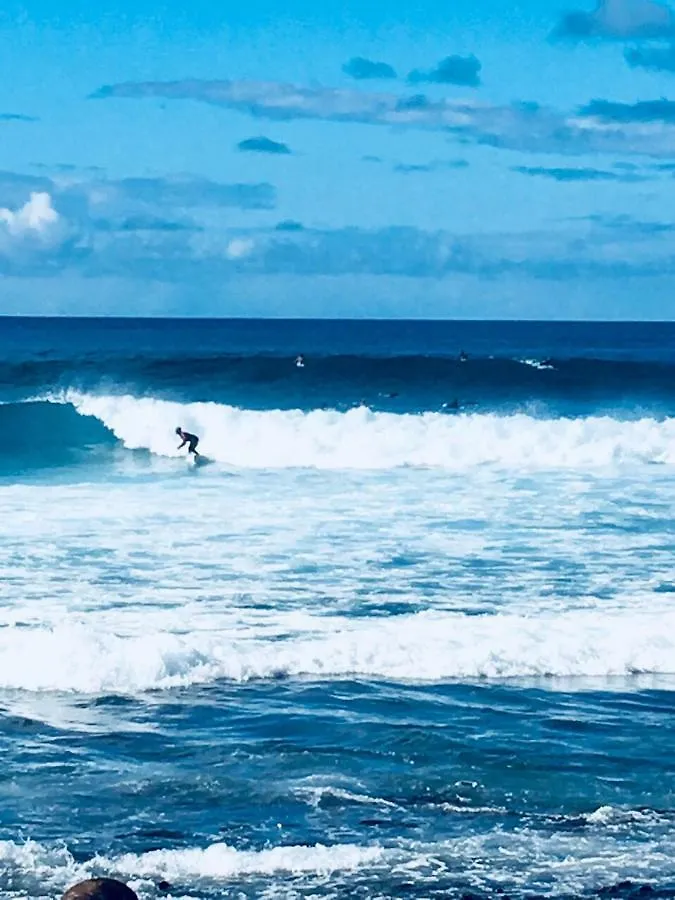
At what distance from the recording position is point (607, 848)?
6824 mm

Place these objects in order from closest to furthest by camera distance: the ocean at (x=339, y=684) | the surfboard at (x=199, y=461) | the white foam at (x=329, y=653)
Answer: the ocean at (x=339, y=684) < the white foam at (x=329, y=653) < the surfboard at (x=199, y=461)

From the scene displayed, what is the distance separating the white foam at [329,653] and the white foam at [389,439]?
13.5 meters

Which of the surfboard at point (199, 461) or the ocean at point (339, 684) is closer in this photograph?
the ocean at point (339, 684)

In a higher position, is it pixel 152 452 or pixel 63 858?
pixel 152 452

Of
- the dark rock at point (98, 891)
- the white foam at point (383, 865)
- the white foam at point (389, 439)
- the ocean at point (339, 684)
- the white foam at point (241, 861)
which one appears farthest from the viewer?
the white foam at point (389, 439)

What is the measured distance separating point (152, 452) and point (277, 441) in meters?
2.60

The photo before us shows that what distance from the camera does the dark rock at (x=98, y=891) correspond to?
5.48 m

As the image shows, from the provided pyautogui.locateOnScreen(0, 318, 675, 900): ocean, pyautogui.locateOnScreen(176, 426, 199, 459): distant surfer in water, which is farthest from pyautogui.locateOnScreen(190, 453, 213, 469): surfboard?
pyautogui.locateOnScreen(0, 318, 675, 900): ocean

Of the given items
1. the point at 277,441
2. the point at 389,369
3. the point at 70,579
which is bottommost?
the point at 70,579

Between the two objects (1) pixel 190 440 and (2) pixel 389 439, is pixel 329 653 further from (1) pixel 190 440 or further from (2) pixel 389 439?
(2) pixel 389 439

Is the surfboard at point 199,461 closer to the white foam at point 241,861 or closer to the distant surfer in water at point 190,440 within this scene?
the distant surfer in water at point 190,440

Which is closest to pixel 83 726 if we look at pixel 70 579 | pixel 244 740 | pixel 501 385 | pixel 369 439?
pixel 244 740

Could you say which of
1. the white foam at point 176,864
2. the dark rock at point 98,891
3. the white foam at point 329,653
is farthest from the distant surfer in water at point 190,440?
the dark rock at point 98,891

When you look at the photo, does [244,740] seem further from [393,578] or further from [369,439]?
[369,439]
